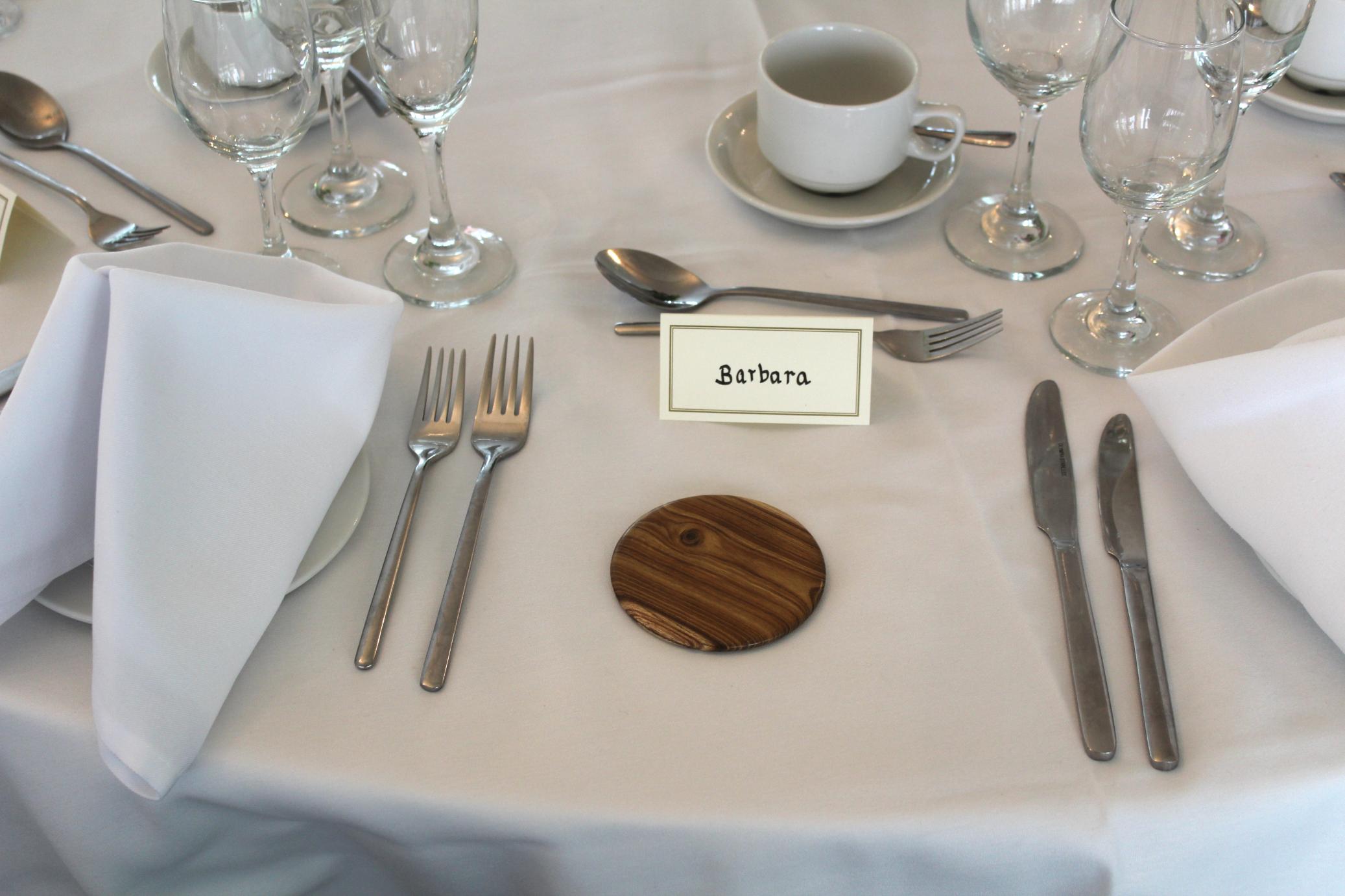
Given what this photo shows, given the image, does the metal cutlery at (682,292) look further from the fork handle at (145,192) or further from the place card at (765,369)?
the fork handle at (145,192)

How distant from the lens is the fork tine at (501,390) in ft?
2.23

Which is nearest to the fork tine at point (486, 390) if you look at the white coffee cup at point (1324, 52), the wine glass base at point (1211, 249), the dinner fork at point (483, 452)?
the dinner fork at point (483, 452)

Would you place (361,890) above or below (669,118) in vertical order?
below

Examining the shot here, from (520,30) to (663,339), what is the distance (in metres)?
0.55

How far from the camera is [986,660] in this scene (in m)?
0.54

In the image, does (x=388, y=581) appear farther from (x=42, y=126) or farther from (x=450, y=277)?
(x=42, y=126)

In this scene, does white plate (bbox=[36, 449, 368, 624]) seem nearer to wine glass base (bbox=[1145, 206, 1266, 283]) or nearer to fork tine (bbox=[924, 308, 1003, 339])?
fork tine (bbox=[924, 308, 1003, 339])

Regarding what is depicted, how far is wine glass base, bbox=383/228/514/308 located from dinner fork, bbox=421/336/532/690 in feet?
0.21

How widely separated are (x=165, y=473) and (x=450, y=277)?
0.32 meters

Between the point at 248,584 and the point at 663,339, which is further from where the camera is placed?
the point at 663,339

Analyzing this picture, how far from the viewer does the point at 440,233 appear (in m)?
0.80

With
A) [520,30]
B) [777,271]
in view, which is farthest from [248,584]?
[520,30]

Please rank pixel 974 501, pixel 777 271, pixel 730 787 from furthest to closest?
pixel 777 271
pixel 974 501
pixel 730 787

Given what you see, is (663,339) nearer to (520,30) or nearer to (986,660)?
(986,660)
